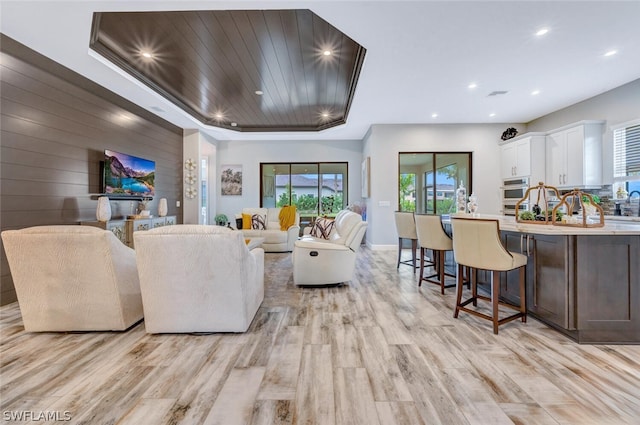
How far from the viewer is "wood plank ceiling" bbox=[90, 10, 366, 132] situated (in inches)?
117

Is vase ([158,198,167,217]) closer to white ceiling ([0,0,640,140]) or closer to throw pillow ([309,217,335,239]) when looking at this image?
white ceiling ([0,0,640,140])

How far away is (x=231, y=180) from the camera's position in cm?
818

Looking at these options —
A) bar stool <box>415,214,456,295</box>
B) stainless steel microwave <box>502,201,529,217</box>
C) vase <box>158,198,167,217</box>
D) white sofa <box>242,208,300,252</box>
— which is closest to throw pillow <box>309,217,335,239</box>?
bar stool <box>415,214,456,295</box>

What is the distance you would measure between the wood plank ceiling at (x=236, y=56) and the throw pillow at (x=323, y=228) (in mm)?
2242

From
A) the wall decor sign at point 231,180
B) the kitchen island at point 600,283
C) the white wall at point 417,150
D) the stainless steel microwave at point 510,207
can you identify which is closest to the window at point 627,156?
the stainless steel microwave at point 510,207

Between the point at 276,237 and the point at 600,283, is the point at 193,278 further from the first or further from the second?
the point at 276,237

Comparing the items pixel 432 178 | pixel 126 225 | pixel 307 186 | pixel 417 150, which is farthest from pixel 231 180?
pixel 432 178

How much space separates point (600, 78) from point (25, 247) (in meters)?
7.02

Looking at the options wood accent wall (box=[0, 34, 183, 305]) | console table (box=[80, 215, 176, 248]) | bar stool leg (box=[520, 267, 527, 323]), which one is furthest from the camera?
console table (box=[80, 215, 176, 248])

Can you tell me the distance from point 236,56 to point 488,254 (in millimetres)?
3764

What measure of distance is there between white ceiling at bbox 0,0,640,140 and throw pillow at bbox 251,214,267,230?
2787 mm

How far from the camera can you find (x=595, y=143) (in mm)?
4648

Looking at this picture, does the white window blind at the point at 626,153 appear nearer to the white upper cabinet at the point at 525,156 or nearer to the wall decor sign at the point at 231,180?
the white upper cabinet at the point at 525,156

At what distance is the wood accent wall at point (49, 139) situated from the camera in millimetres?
3061
